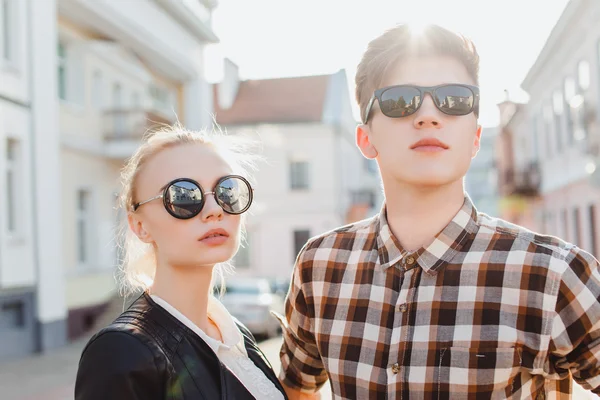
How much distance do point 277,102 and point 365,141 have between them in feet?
119

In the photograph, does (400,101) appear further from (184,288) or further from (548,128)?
(548,128)

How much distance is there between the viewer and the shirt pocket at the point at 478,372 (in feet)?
6.87

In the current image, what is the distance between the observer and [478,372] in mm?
2123

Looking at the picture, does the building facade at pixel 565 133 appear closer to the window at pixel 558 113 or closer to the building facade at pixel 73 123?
the window at pixel 558 113

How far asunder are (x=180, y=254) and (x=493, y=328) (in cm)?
102

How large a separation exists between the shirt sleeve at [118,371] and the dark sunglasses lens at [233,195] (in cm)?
57

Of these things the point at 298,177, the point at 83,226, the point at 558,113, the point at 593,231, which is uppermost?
the point at 558,113

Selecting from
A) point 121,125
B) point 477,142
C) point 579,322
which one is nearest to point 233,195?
point 477,142

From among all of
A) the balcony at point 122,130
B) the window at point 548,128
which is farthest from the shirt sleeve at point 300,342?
the window at point 548,128

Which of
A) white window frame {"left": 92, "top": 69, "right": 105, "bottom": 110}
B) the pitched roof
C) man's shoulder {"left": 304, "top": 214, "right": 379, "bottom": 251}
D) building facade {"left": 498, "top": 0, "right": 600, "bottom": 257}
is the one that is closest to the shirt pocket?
man's shoulder {"left": 304, "top": 214, "right": 379, "bottom": 251}

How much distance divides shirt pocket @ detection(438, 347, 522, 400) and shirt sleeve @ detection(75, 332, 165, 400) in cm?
83

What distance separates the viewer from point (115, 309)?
58.7 feet

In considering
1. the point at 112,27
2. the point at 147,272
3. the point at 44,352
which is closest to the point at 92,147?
the point at 112,27

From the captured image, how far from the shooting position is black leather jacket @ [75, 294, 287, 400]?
2061 mm
